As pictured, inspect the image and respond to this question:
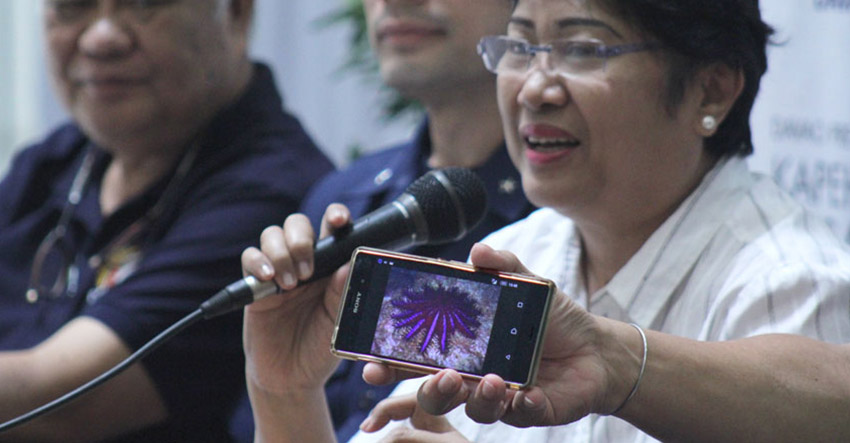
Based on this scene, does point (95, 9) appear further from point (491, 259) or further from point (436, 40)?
point (491, 259)

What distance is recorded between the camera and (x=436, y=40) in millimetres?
1919

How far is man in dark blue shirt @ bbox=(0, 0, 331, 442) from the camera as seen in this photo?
6.37 ft

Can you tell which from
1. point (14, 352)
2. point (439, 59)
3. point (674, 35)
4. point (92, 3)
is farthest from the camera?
point (92, 3)

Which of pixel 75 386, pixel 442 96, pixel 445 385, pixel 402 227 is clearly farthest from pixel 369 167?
pixel 445 385

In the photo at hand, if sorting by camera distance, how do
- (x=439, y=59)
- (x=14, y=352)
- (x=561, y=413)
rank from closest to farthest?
(x=561, y=413)
(x=439, y=59)
(x=14, y=352)

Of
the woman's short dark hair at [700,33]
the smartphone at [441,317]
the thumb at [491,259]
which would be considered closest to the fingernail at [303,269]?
the smartphone at [441,317]

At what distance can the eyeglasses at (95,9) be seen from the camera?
2.25m

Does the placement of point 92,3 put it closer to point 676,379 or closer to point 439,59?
point 439,59

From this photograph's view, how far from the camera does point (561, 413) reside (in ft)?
3.37

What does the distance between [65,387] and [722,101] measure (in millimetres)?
1201

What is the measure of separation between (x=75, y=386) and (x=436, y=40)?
87 centimetres

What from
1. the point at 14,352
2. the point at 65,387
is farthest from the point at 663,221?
the point at 14,352

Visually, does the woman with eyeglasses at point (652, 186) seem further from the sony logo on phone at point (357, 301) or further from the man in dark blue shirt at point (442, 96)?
the man in dark blue shirt at point (442, 96)

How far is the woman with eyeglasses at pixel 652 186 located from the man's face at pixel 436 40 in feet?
1.30
